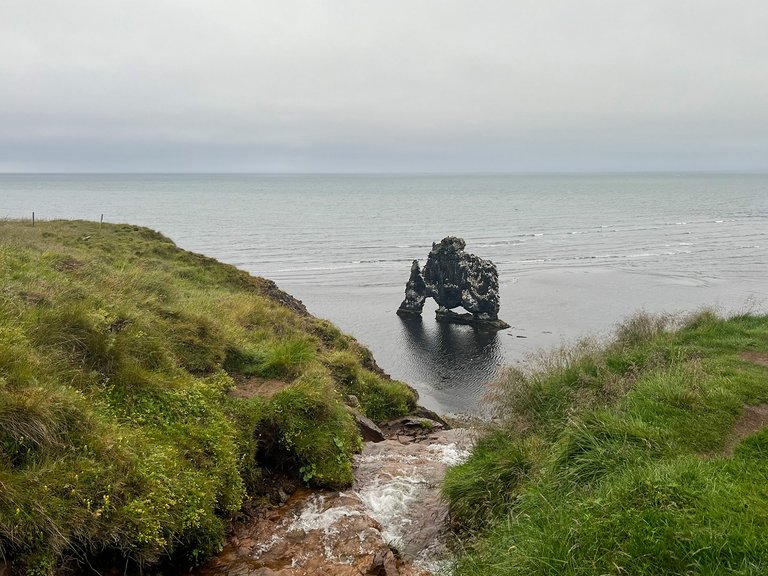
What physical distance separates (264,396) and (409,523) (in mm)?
4024

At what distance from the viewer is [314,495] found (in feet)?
32.4

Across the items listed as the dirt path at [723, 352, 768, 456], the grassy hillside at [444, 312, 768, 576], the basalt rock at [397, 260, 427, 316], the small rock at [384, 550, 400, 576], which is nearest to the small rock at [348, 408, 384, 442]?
the grassy hillside at [444, 312, 768, 576]

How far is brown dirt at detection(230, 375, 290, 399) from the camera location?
456 inches

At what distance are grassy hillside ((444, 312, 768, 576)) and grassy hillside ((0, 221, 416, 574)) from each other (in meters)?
3.47

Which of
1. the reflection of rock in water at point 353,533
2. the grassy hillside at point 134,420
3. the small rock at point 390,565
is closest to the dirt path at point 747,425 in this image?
the reflection of rock in water at point 353,533

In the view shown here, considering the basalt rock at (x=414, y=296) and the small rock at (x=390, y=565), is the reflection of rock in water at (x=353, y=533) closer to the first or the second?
the small rock at (x=390, y=565)

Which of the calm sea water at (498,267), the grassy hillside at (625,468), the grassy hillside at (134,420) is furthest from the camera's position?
the calm sea water at (498,267)

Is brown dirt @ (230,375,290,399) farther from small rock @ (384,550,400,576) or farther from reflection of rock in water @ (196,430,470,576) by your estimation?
small rock @ (384,550,400,576)

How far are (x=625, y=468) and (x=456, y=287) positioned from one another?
166ft

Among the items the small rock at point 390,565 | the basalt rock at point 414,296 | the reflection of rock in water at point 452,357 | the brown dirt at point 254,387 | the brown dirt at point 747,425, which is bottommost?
the reflection of rock in water at point 452,357

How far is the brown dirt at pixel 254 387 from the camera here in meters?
11.6

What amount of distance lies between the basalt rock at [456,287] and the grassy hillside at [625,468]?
40547 millimetres

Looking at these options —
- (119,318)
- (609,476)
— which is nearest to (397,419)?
(119,318)

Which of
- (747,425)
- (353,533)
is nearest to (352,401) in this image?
(353,533)
